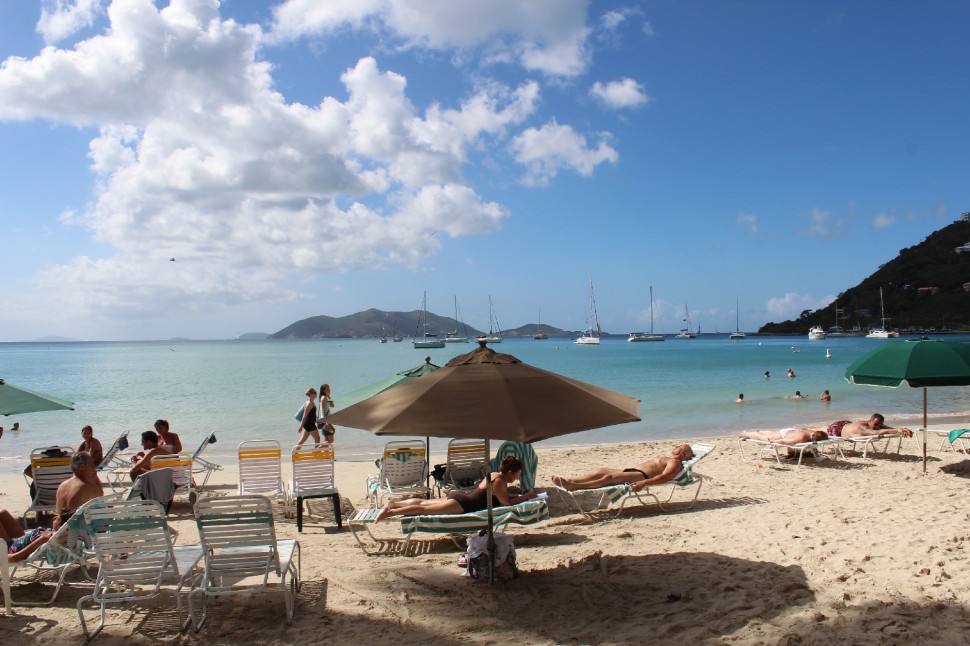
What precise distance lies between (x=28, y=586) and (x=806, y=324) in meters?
166

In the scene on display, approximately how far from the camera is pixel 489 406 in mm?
4230

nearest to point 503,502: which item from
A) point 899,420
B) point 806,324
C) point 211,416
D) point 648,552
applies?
point 648,552

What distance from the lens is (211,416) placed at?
2330 cm

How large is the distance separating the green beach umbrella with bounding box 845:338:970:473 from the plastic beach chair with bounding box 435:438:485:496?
16.7 feet

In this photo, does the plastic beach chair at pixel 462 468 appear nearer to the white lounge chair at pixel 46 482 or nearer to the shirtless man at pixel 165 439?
the shirtless man at pixel 165 439

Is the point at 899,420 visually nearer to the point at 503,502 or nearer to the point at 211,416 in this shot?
the point at 503,502

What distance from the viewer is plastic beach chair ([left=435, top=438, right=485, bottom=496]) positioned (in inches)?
326

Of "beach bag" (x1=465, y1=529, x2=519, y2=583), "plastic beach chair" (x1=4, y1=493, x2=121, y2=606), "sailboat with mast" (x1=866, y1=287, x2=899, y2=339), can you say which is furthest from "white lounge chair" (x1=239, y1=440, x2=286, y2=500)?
"sailboat with mast" (x1=866, y1=287, x2=899, y2=339)

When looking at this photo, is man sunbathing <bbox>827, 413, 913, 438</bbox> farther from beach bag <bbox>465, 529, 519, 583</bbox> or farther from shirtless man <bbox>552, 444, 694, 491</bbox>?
beach bag <bbox>465, 529, 519, 583</bbox>

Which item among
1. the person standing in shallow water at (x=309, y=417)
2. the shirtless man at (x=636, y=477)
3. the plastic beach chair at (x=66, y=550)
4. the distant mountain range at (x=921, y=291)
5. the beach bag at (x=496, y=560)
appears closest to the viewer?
the plastic beach chair at (x=66, y=550)

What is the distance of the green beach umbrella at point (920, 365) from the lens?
7711 mm

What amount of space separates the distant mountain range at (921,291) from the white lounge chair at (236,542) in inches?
4673

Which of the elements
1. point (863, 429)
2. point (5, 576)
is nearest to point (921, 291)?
point (863, 429)

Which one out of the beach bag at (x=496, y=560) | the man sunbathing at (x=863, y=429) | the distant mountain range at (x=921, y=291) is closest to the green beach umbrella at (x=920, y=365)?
the man sunbathing at (x=863, y=429)
